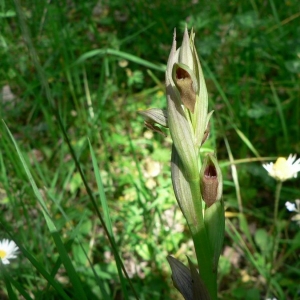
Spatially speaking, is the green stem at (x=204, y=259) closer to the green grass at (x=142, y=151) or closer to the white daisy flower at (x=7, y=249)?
the green grass at (x=142, y=151)

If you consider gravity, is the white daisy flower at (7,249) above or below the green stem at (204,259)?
above

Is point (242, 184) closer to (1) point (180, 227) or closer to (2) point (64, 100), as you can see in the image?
(1) point (180, 227)

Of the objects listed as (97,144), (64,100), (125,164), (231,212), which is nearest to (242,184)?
(231,212)

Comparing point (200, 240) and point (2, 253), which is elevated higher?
point (2, 253)

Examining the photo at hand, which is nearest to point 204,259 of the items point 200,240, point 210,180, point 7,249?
point 200,240

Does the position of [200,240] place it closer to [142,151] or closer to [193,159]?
[193,159]

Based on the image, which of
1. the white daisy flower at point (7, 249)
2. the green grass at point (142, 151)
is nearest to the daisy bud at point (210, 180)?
the green grass at point (142, 151)

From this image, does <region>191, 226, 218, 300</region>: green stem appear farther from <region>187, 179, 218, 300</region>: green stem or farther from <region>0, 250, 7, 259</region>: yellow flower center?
<region>0, 250, 7, 259</region>: yellow flower center
